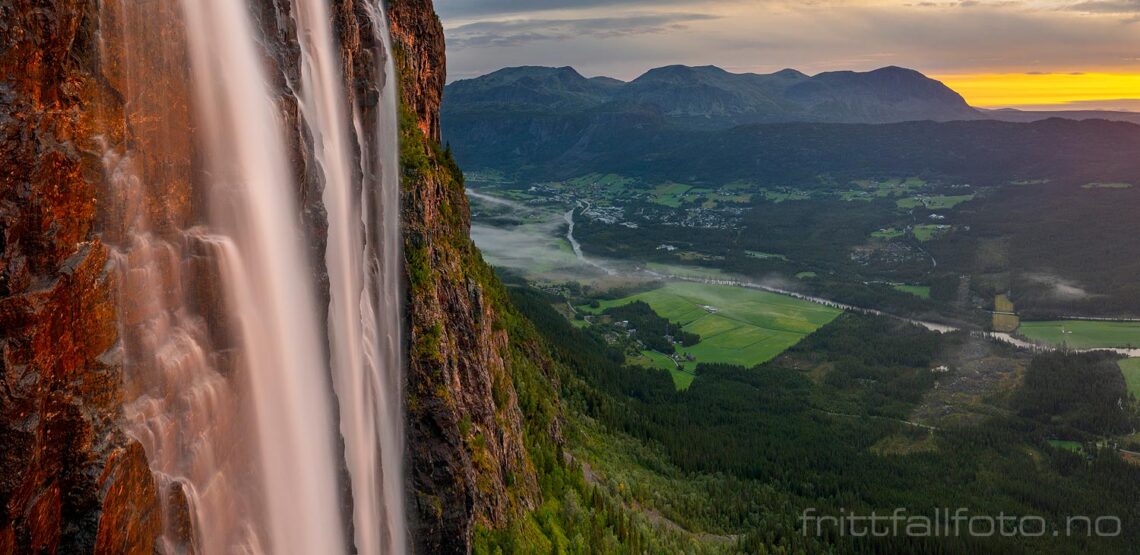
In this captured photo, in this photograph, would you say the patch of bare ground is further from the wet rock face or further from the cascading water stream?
the wet rock face

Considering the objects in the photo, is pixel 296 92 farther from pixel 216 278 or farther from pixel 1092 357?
pixel 1092 357

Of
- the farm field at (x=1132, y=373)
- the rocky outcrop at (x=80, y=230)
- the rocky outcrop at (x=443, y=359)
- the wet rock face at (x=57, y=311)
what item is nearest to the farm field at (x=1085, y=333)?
the farm field at (x=1132, y=373)

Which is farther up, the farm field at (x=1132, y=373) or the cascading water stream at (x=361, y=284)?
the cascading water stream at (x=361, y=284)

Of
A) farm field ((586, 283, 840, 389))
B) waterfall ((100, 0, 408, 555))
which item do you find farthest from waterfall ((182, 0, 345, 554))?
farm field ((586, 283, 840, 389))

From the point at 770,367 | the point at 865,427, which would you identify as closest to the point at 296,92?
the point at 865,427

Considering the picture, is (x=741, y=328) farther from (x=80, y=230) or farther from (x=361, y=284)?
(x=80, y=230)

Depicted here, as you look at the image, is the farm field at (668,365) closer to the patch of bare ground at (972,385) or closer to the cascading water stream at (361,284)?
the patch of bare ground at (972,385)
